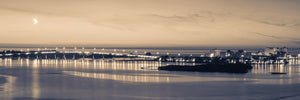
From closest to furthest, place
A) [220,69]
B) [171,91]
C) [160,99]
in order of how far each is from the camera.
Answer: [160,99], [171,91], [220,69]

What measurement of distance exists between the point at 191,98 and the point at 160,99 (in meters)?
1.79

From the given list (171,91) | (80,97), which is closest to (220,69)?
(171,91)

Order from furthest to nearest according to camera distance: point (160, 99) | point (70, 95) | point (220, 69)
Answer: point (220, 69), point (70, 95), point (160, 99)

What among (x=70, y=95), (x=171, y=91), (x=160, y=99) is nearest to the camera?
(x=160, y=99)

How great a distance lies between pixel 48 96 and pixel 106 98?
3340mm

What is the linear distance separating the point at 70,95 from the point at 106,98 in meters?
2.36

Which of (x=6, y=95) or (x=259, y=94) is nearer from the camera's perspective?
A: (x=6, y=95)

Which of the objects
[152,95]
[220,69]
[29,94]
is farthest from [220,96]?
[220,69]

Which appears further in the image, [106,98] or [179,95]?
[179,95]

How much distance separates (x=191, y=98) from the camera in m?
18.2

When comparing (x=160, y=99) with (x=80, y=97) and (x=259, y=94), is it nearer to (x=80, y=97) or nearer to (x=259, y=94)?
(x=80, y=97)

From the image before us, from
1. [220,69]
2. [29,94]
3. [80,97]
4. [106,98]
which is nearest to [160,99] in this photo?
[106,98]

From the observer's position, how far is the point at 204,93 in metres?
20.0

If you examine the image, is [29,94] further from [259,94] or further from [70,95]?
[259,94]
